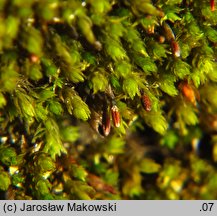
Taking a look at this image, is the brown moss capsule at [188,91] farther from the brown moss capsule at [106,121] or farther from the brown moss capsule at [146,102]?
the brown moss capsule at [106,121]

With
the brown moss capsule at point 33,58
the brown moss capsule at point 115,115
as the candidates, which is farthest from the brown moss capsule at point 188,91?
the brown moss capsule at point 33,58

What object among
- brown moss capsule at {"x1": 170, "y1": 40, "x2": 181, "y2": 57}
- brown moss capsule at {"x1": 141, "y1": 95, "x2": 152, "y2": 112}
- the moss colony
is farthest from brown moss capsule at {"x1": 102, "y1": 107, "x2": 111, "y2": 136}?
brown moss capsule at {"x1": 170, "y1": 40, "x2": 181, "y2": 57}

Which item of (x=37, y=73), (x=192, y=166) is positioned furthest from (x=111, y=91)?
(x=192, y=166)

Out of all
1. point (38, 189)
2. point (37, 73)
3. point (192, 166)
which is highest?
point (37, 73)

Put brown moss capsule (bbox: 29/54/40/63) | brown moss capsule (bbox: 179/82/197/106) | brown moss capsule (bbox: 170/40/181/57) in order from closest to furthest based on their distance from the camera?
1. brown moss capsule (bbox: 29/54/40/63)
2. brown moss capsule (bbox: 170/40/181/57)
3. brown moss capsule (bbox: 179/82/197/106)

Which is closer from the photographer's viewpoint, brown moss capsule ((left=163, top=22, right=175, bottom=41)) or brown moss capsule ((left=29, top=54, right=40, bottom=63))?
brown moss capsule ((left=29, top=54, right=40, bottom=63))

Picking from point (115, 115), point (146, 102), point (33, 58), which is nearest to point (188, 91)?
point (146, 102)

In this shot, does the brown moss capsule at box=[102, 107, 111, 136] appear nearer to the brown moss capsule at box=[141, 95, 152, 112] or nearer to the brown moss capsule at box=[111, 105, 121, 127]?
the brown moss capsule at box=[111, 105, 121, 127]

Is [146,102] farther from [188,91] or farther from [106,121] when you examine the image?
[188,91]

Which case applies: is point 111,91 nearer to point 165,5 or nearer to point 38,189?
point 165,5
